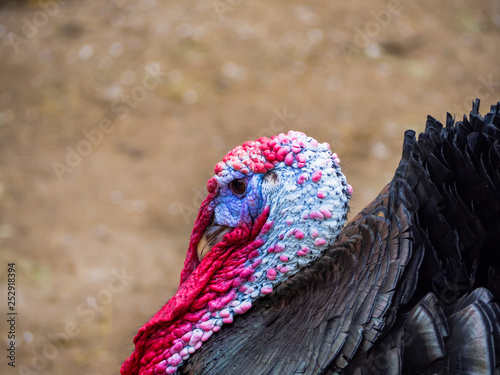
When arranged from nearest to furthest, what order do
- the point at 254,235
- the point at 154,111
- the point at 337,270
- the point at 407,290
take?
1. the point at 407,290
2. the point at 337,270
3. the point at 254,235
4. the point at 154,111

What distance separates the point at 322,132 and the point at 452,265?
3.19 metres

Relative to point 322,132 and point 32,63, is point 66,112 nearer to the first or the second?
point 32,63

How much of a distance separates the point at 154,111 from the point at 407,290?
388 centimetres

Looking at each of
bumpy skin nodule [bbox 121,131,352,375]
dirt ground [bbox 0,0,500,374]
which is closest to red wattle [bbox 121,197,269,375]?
bumpy skin nodule [bbox 121,131,352,375]

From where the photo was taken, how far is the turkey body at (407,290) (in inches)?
66.7

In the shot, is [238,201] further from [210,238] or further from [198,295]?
[198,295]

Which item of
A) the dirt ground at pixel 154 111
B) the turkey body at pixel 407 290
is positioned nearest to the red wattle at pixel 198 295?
the turkey body at pixel 407 290

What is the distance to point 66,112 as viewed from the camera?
209 inches

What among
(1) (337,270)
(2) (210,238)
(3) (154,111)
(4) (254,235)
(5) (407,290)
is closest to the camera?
(5) (407,290)

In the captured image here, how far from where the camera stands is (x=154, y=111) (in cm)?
526

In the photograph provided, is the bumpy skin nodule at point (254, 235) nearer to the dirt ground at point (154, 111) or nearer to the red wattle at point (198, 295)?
the red wattle at point (198, 295)

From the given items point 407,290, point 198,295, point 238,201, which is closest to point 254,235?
point 238,201

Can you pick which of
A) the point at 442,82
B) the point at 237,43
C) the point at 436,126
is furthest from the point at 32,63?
the point at 436,126

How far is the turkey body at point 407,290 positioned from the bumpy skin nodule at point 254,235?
7 cm
